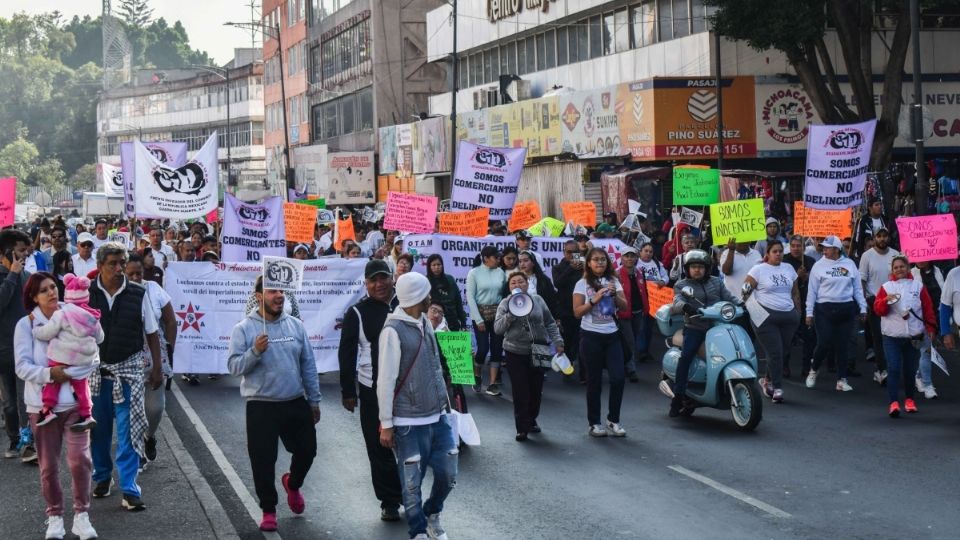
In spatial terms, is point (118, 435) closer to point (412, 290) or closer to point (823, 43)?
point (412, 290)

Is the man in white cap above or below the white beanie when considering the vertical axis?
below

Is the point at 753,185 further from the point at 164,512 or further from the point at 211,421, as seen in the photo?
the point at 164,512

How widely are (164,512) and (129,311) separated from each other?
54.1 inches

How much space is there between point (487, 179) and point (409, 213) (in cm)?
127

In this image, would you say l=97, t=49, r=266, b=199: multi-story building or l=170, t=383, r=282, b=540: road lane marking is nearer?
l=170, t=383, r=282, b=540: road lane marking

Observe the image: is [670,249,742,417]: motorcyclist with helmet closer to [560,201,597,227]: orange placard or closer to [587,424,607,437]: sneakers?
[587,424,607,437]: sneakers

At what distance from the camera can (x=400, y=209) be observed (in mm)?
21766

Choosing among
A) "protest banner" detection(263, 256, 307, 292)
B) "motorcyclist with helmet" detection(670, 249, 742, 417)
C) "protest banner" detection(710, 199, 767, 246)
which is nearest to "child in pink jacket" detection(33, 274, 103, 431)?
"protest banner" detection(263, 256, 307, 292)

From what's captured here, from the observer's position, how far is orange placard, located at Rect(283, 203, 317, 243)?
2283cm

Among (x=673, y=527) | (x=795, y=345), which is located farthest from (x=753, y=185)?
(x=673, y=527)

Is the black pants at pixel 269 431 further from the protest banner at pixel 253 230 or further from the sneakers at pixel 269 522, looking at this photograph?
the protest banner at pixel 253 230

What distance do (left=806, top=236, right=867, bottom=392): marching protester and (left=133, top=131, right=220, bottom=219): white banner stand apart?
8239 mm

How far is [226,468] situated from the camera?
441 inches

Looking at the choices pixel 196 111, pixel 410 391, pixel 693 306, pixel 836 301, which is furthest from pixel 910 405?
pixel 196 111
